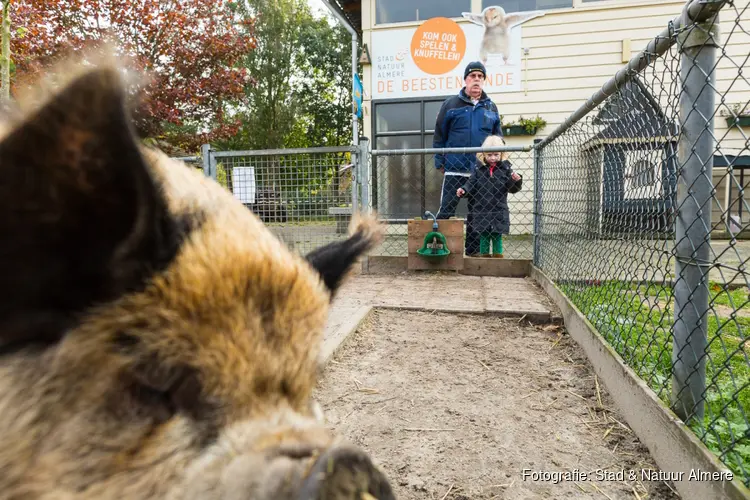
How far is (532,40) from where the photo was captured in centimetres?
1001

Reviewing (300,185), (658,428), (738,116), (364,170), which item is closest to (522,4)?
(364,170)

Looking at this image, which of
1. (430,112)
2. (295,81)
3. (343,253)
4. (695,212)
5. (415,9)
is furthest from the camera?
(295,81)

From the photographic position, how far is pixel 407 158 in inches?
400

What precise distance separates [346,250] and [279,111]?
22219mm

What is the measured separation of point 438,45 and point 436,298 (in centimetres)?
680

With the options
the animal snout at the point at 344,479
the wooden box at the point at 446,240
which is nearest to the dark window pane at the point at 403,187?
the wooden box at the point at 446,240

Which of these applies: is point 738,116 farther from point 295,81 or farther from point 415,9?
point 295,81

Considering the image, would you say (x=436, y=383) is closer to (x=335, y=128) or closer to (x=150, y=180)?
(x=150, y=180)

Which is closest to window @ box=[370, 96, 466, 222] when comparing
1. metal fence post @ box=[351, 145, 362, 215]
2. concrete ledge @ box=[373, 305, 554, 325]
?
metal fence post @ box=[351, 145, 362, 215]

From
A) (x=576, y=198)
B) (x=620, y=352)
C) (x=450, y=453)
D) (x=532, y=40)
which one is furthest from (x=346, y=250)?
(x=532, y=40)

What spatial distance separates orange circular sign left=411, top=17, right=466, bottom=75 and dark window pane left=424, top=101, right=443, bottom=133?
61 cm

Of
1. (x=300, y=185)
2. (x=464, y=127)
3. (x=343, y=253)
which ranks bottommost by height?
(x=343, y=253)

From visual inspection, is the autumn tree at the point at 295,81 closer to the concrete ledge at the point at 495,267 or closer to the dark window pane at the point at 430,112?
the dark window pane at the point at 430,112

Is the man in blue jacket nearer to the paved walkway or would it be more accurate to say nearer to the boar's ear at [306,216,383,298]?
the paved walkway
